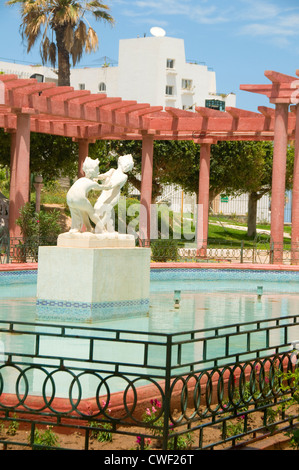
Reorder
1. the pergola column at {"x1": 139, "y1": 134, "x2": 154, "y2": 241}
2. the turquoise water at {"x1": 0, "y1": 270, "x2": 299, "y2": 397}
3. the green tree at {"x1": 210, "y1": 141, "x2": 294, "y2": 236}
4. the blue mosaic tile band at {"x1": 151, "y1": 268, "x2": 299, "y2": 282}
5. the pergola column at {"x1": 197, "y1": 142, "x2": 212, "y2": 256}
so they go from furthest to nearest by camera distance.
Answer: the green tree at {"x1": 210, "y1": 141, "x2": 294, "y2": 236}
the pergola column at {"x1": 197, "y1": 142, "x2": 212, "y2": 256}
the pergola column at {"x1": 139, "y1": 134, "x2": 154, "y2": 241}
the blue mosaic tile band at {"x1": 151, "y1": 268, "x2": 299, "y2": 282}
the turquoise water at {"x1": 0, "y1": 270, "x2": 299, "y2": 397}

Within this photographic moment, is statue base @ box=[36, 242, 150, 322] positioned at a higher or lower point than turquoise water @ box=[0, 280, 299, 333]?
higher

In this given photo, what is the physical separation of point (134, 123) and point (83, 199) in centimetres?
1229

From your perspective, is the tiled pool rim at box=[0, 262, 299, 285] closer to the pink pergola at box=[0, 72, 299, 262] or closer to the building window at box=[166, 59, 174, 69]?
the pink pergola at box=[0, 72, 299, 262]

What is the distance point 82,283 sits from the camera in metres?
11.0

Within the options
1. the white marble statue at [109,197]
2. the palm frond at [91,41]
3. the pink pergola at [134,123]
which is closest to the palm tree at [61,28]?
the palm frond at [91,41]

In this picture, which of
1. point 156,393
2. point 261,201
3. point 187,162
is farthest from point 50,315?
point 261,201

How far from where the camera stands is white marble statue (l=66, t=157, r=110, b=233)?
11180mm

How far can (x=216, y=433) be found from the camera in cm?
585

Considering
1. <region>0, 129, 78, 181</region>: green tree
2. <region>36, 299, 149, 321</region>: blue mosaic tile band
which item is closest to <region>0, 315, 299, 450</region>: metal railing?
<region>36, 299, 149, 321</region>: blue mosaic tile band

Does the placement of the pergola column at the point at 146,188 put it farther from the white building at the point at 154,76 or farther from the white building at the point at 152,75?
the white building at the point at 152,75

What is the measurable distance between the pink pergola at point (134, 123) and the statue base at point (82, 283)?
7.49 m

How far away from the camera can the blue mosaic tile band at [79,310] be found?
35.9 feet

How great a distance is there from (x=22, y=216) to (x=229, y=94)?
163ft
